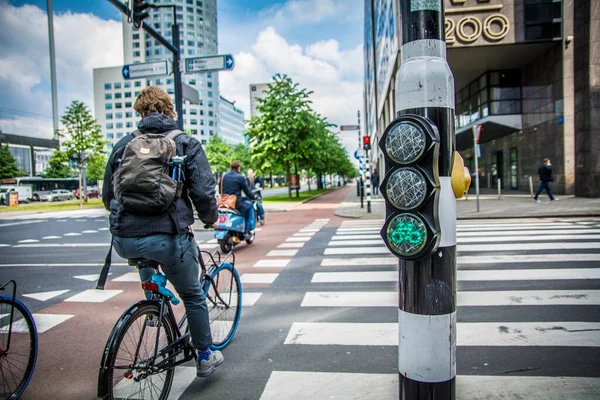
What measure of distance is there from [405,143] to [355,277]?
432cm

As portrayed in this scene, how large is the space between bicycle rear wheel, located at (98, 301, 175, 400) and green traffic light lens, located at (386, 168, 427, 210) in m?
1.59

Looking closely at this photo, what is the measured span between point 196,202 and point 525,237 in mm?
8023

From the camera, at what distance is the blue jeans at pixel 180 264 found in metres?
2.51

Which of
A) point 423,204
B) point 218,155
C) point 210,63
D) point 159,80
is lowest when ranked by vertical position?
point 423,204

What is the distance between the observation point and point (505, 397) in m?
2.70

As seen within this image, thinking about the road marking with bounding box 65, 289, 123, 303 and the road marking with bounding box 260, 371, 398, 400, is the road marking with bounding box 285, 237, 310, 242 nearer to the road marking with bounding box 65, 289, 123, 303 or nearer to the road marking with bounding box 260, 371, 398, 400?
the road marking with bounding box 65, 289, 123, 303

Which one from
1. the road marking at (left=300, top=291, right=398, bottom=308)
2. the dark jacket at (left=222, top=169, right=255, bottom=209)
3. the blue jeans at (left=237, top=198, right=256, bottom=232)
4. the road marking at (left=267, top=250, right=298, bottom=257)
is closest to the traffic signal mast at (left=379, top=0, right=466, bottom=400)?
the road marking at (left=300, top=291, right=398, bottom=308)

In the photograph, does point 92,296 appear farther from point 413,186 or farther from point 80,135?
point 80,135

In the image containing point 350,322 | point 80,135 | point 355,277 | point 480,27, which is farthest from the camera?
point 80,135

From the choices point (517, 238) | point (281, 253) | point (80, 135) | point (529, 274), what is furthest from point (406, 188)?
point (80, 135)

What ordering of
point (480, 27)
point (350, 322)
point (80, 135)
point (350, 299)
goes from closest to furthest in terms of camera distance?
point (350, 322), point (350, 299), point (480, 27), point (80, 135)

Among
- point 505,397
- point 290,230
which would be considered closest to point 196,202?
point 505,397

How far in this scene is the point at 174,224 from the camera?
256cm

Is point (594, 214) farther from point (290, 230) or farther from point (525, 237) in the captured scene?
point (290, 230)
